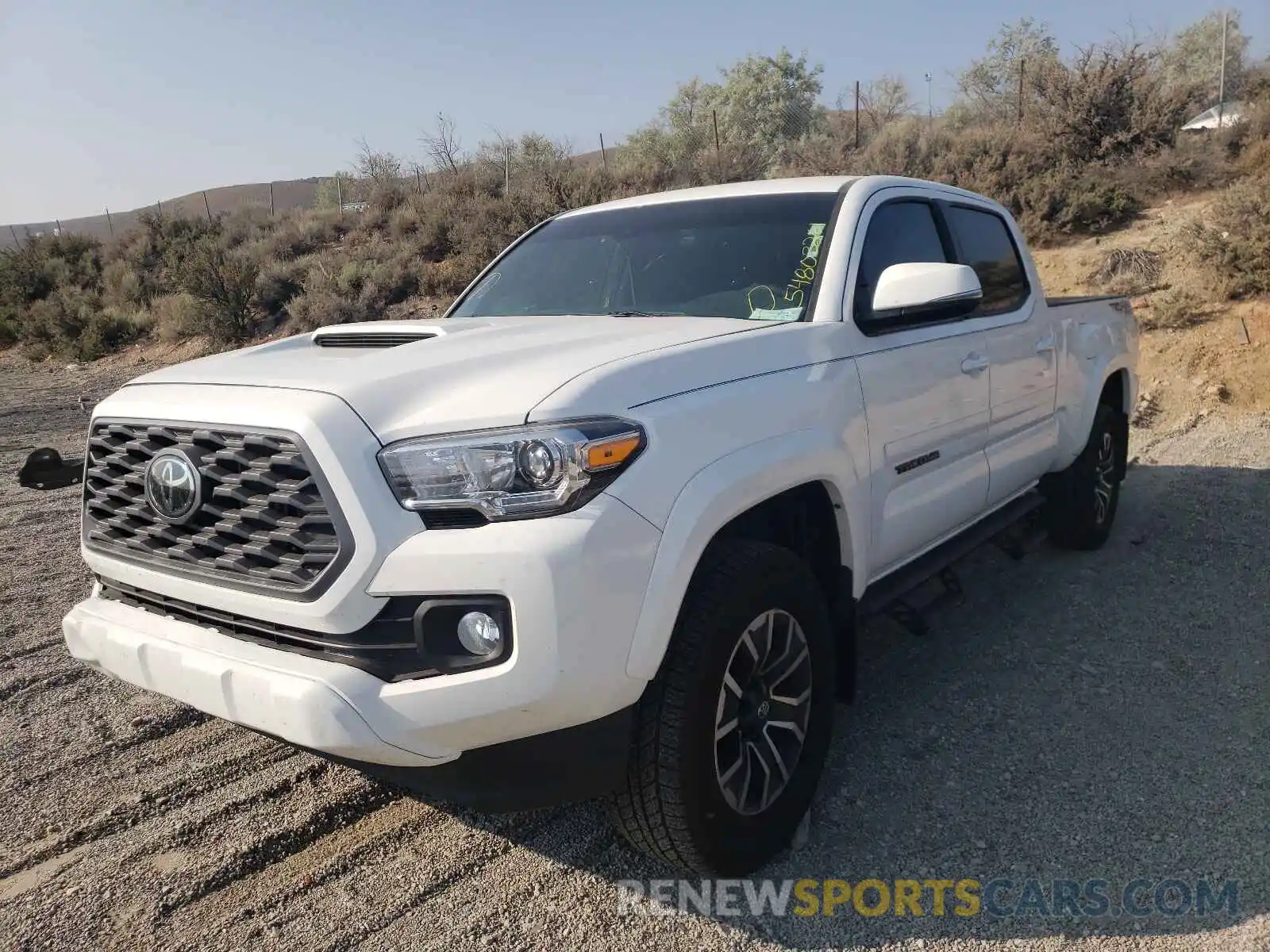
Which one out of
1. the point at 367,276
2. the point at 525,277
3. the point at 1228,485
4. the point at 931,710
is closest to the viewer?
the point at 931,710

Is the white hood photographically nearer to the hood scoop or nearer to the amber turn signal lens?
the hood scoop

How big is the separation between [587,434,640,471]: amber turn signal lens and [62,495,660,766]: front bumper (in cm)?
9

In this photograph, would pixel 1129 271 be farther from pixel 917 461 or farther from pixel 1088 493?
pixel 917 461

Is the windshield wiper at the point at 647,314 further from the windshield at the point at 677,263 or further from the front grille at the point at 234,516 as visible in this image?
the front grille at the point at 234,516

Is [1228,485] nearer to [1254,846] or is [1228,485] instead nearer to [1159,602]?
[1159,602]

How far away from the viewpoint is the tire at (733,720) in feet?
7.52

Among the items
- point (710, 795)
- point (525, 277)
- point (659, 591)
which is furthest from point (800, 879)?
point (525, 277)

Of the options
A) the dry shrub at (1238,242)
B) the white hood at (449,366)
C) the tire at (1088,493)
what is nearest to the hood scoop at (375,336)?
the white hood at (449,366)

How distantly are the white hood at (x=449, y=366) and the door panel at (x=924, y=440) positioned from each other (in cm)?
53

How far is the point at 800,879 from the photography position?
8.75ft

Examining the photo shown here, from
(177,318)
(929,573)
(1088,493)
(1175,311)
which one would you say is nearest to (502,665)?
(929,573)

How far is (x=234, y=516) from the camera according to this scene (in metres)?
2.32

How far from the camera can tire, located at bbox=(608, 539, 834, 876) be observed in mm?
2293

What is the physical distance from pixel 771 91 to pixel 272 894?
96.5ft
